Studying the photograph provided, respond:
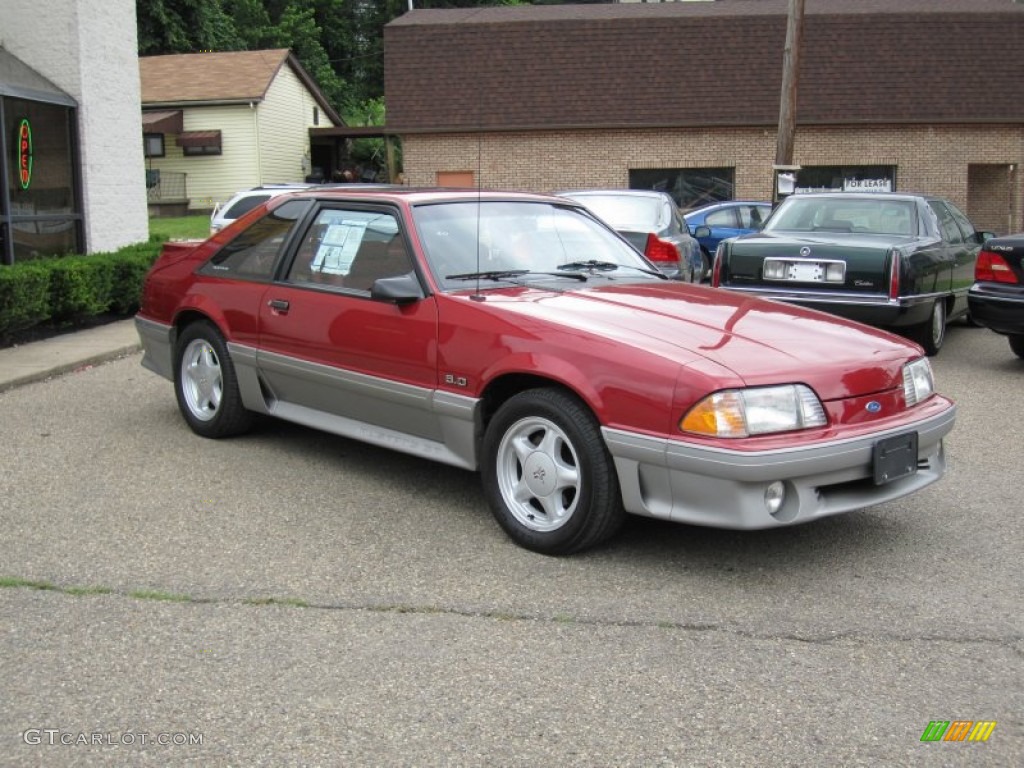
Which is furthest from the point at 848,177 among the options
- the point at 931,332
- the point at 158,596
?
the point at 158,596

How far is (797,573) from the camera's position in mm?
4605

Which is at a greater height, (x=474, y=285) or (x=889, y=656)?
(x=474, y=285)

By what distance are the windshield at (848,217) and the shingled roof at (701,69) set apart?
17.2 m

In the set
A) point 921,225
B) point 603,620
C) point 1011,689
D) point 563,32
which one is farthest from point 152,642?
point 563,32

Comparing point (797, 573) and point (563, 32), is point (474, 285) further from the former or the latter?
point (563, 32)

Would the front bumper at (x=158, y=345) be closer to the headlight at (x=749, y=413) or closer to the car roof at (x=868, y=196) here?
the headlight at (x=749, y=413)

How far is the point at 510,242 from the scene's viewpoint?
5812mm

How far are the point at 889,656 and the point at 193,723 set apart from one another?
7.42 feet

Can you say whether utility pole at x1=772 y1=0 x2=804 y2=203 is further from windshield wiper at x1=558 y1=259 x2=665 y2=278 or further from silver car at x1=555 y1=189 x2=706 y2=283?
windshield wiper at x1=558 y1=259 x2=665 y2=278

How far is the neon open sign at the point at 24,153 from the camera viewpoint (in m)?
12.5

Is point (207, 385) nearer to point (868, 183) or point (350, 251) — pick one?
point (350, 251)

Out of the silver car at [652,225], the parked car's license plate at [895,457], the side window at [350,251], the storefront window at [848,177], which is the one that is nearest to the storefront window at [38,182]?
the silver car at [652,225]

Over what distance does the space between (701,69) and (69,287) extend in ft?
64.5

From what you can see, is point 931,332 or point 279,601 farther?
point 931,332
